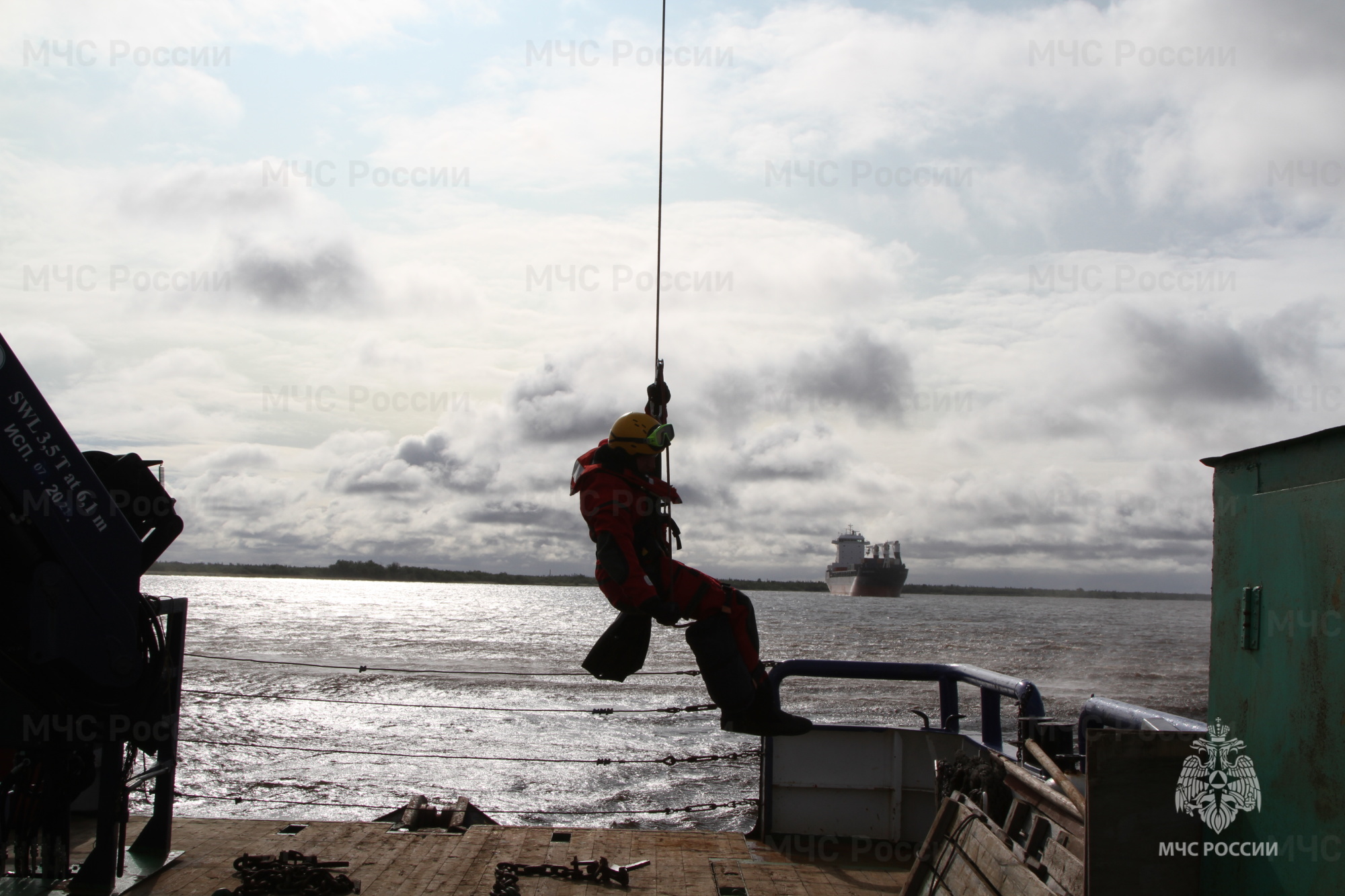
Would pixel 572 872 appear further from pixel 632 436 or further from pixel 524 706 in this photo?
pixel 524 706

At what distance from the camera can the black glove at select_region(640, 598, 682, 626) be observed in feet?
15.9

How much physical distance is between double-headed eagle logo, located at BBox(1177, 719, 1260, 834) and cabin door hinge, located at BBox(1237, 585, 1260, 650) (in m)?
0.31

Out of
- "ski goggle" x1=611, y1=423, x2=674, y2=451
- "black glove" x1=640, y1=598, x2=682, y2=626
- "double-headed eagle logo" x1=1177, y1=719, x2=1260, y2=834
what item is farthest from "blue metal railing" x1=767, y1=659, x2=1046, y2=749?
"double-headed eagle logo" x1=1177, y1=719, x2=1260, y2=834

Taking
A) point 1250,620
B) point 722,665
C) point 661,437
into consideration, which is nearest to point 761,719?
point 722,665

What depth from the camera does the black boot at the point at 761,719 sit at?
5.21 metres

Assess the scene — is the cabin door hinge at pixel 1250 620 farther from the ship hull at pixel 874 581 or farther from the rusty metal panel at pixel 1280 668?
the ship hull at pixel 874 581

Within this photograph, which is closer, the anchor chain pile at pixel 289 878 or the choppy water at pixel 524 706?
the anchor chain pile at pixel 289 878

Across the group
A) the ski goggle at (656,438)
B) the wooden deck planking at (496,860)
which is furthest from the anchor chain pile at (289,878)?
the ski goggle at (656,438)

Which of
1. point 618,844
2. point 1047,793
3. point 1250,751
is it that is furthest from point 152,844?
point 1250,751

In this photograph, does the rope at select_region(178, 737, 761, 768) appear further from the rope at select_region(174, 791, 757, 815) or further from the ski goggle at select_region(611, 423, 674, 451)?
the ski goggle at select_region(611, 423, 674, 451)

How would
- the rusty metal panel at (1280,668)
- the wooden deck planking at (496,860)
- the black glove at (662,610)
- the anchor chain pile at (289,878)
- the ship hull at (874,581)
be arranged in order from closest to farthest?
the rusty metal panel at (1280,668), the black glove at (662,610), the anchor chain pile at (289,878), the wooden deck planking at (496,860), the ship hull at (874,581)

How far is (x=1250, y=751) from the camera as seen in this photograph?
302cm

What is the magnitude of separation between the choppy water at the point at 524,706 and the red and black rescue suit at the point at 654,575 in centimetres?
929

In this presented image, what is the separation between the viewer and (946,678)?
6.46m
